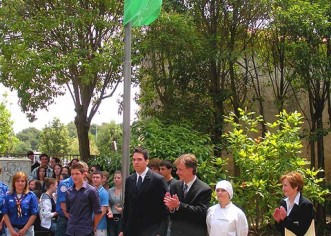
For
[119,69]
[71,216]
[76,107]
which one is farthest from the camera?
[76,107]

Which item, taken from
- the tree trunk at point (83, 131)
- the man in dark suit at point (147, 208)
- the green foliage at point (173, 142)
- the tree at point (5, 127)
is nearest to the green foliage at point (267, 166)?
the green foliage at point (173, 142)

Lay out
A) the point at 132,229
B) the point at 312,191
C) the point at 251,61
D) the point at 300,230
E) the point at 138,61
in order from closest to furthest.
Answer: the point at 300,230 < the point at 132,229 < the point at 312,191 < the point at 138,61 < the point at 251,61

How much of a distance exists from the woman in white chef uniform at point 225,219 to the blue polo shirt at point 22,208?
130 inches

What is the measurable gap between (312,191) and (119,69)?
7116mm

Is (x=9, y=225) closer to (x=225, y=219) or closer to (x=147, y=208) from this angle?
(x=147, y=208)

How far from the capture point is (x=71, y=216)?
300 inches

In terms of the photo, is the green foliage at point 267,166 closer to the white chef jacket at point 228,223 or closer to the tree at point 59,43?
the white chef jacket at point 228,223

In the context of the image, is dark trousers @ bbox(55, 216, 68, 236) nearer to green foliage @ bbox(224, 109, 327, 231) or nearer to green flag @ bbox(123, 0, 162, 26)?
green foliage @ bbox(224, 109, 327, 231)

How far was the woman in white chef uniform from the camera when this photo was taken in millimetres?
5945

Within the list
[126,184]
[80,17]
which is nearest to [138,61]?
[80,17]

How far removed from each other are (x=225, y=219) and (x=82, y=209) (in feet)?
8.00

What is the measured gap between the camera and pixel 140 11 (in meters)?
8.01

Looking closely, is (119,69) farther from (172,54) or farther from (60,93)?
(60,93)

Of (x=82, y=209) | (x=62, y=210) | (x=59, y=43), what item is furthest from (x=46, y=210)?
(x=59, y=43)
